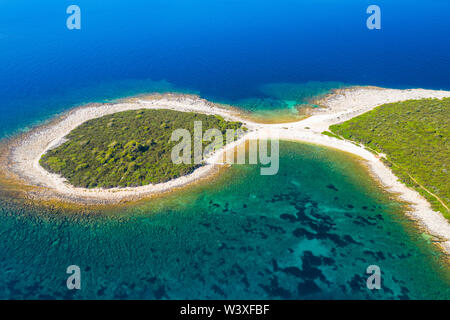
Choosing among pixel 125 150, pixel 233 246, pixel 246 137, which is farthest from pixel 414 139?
pixel 125 150

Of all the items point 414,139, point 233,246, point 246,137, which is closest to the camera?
point 233,246

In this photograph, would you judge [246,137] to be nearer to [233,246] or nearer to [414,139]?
[233,246]

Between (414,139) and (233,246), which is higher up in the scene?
(414,139)

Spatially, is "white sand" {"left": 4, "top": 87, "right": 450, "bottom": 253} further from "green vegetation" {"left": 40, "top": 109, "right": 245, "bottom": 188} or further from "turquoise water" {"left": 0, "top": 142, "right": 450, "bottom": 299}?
"turquoise water" {"left": 0, "top": 142, "right": 450, "bottom": 299}

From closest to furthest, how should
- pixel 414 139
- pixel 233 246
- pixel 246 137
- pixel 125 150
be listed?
pixel 233 246
pixel 414 139
pixel 125 150
pixel 246 137

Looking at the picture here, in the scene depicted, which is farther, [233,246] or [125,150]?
[125,150]

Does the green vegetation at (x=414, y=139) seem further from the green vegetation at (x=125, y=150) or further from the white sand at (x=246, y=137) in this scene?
the green vegetation at (x=125, y=150)

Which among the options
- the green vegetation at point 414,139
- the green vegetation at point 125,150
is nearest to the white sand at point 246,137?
the green vegetation at point 125,150
